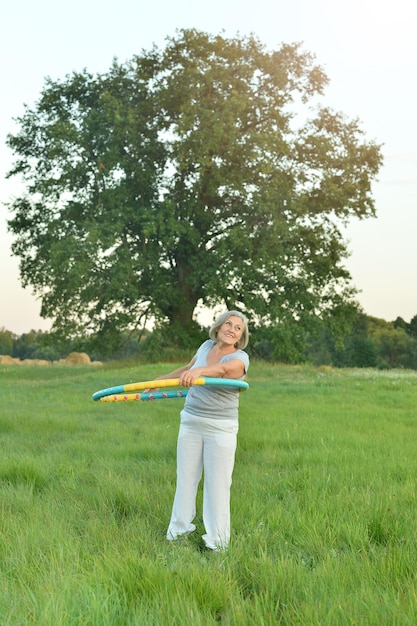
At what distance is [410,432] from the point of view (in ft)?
39.0

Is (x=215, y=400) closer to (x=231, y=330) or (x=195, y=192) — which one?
(x=231, y=330)

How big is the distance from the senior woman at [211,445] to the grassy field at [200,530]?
0.24 meters

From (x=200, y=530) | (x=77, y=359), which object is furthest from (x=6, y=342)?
(x=200, y=530)

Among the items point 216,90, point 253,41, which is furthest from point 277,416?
point 253,41

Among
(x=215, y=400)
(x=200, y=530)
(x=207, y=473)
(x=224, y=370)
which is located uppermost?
(x=224, y=370)

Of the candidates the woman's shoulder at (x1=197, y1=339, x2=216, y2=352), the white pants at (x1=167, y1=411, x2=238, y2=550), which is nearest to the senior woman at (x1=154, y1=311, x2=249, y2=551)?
the white pants at (x1=167, y1=411, x2=238, y2=550)

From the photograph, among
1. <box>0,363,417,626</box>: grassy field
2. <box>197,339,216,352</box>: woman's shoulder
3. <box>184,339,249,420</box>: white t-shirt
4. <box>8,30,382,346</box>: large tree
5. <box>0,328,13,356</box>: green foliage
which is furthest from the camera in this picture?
<box>0,328,13,356</box>: green foliage

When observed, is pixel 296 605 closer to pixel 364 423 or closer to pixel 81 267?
pixel 364 423

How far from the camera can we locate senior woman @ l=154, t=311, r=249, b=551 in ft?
18.2

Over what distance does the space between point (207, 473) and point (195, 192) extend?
92.7 ft

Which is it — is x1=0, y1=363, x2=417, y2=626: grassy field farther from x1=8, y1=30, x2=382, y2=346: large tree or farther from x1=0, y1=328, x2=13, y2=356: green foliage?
x1=0, y1=328, x2=13, y2=356: green foliage

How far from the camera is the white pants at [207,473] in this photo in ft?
18.1

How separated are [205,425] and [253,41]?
30949 mm

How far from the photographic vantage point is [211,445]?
562 centimetres
